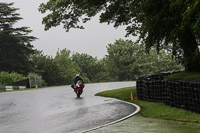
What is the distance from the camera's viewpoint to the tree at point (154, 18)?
1099 cm

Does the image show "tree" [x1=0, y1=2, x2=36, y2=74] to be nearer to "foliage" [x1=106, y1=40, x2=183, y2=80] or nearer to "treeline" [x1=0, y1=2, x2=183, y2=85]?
"treeline" [x1=0, y1=2, x2=183, y2=85]

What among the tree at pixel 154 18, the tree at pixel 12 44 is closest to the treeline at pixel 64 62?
the tree at pixel 12 44

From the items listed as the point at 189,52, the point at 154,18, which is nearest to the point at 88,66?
the point at 189,52

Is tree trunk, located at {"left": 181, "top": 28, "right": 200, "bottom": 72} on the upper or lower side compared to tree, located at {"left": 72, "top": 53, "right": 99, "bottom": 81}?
lower

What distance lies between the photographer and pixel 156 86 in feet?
46.1

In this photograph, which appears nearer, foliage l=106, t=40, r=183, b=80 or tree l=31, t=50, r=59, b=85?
tree l=31, t=50, r=59, b=85

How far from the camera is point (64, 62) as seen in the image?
82.9 meters

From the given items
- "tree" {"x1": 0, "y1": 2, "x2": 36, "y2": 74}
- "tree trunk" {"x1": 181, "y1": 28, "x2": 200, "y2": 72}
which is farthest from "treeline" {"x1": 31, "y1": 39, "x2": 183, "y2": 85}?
"tree trunk" {"x1": 181, "y1": 28, "x2": 200, "y2": 72}

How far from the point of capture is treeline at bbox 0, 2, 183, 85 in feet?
197

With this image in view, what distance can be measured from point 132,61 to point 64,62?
19243 mm

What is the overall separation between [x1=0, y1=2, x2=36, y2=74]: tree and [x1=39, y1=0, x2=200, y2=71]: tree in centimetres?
4007

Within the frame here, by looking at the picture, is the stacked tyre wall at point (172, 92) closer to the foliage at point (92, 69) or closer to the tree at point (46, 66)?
the tree at point (46, 66)

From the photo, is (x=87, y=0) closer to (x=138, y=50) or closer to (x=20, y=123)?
(x=20, y=123)

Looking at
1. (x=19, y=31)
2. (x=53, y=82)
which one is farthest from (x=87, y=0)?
(x=53, y=82)
